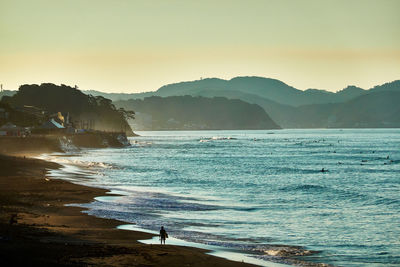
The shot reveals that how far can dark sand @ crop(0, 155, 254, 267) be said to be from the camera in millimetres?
18344

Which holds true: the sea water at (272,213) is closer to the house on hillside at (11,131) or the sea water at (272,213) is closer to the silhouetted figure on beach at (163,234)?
the silhouetted figure on beach at (163,234)

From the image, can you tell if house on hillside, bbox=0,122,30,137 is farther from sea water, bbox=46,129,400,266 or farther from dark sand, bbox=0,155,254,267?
dark sand, bbox=0,155,254,267

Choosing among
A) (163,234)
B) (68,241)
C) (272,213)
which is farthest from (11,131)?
(68,241)

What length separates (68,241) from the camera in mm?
22016

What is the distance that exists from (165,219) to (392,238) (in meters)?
12.4

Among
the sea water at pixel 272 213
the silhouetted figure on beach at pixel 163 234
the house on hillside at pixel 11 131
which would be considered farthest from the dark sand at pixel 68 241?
the house on hillside at pixel 11 131

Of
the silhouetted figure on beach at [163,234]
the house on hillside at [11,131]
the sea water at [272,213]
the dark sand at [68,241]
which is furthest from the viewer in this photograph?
the house on hillside at [11,131]

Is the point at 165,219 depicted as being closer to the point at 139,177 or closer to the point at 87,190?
the point at 87,190

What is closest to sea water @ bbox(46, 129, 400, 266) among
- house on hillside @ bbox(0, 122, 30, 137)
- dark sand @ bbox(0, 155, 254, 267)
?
dark sand @ bbox(0, 155, 254, 267)

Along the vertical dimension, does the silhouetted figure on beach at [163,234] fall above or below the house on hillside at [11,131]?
below

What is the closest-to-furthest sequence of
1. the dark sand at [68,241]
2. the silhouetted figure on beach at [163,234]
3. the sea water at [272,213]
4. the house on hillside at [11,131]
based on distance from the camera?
the dark sand at [68,241]
the silhouetted figure on beach at [163,234]
the sea water at [272,213]
the house on hillside at [11,131]

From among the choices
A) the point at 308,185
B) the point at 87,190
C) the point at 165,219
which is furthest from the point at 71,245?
the point at 308,185

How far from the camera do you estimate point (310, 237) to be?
28.3m

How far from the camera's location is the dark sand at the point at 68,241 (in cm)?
A: 1834
